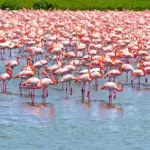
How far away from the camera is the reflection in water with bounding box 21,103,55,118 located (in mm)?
16648

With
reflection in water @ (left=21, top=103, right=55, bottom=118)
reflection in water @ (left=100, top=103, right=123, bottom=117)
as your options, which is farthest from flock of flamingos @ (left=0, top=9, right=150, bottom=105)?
reflection in water @ (left=21, top=103, right=55, bottom=118)

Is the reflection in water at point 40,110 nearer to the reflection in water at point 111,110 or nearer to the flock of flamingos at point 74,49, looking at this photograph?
the flock of flamingos at point 74,49

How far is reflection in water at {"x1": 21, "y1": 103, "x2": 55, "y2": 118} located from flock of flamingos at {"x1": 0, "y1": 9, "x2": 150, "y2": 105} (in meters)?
0.61

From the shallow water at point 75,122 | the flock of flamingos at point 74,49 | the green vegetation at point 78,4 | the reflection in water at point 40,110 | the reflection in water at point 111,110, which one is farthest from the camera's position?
the green vegetation at point 78,4

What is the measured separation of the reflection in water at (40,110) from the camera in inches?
655

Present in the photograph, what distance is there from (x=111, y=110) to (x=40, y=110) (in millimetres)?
1587

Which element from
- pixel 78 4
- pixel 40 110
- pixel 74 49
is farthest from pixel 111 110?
pixel 78 4

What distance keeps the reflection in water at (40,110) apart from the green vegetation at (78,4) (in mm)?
28156

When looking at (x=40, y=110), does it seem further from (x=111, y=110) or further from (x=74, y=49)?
(x=74, y=49)

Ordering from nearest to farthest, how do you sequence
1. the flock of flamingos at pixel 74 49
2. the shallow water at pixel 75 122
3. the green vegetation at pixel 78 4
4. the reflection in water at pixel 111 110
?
the shallow water at pixel 75 122, the reflection in water at pixel 111 110, the flock of flamingos at pixel 74 49, the green vegetation at pixel 78 4

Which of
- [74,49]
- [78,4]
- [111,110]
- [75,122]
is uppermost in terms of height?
[78,4]

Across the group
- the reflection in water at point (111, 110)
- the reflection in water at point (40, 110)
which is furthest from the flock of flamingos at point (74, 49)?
the reflection in water at point (40, 110)

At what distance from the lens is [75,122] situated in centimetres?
1603

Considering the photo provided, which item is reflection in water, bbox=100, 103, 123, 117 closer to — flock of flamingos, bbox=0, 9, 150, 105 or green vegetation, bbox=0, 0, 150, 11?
flock of flamingos, bbox=0, 9, 150, 105
